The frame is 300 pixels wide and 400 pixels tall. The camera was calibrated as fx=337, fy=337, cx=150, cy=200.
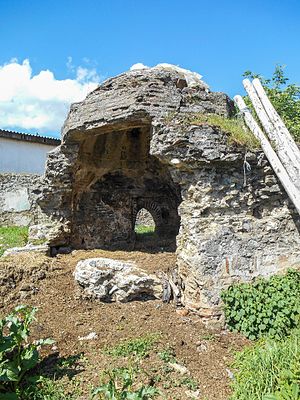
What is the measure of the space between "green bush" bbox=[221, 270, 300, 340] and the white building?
17319 millimetres

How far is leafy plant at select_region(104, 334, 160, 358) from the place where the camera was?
425 centimetres

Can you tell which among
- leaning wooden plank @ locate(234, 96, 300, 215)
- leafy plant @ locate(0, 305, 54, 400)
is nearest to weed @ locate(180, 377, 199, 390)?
leafy plant @ locate(0, 305, 54, 400)

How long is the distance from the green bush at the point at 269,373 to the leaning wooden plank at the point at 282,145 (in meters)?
2.39

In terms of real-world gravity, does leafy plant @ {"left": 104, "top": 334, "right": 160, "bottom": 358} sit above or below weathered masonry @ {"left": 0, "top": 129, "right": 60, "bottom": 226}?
below

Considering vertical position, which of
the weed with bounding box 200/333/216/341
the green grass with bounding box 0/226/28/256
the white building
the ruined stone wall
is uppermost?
the white building

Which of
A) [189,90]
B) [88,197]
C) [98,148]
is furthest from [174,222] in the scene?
[189,90]

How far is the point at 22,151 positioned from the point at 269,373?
19478 millimetres

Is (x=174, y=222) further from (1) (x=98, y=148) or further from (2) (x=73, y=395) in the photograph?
(2) (x=73, y=395)

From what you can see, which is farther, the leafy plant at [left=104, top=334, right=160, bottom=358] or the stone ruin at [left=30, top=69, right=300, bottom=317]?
the stone ruin at [left=30, top=69, right=300, bottom=317]

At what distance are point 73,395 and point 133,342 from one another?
1108 mm

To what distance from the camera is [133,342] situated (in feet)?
14.6

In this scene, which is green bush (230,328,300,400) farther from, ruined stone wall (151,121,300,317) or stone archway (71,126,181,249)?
stone archway (71,126,181,249)

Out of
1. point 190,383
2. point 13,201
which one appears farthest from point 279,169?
point 13,201

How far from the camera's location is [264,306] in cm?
470
